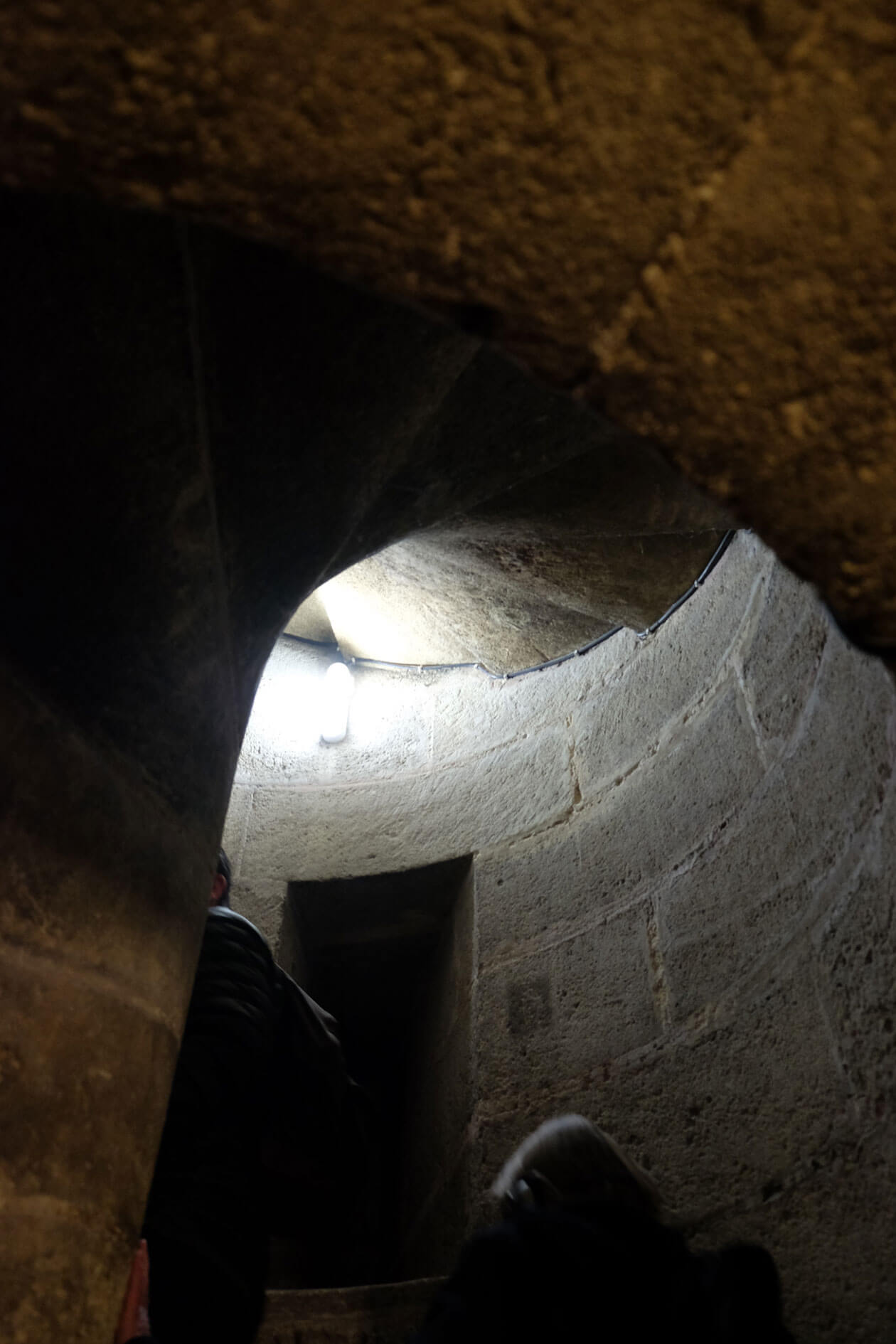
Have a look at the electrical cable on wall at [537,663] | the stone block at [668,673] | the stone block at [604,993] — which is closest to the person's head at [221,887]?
the stone block at [604,993]

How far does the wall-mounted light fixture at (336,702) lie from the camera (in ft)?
10.8

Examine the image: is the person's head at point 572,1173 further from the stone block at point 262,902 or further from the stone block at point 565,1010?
the stone block at point 262,902

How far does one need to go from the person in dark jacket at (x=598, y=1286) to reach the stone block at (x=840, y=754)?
0.79m

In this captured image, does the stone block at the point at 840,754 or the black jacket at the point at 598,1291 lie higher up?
the stone block at the point at 840,754

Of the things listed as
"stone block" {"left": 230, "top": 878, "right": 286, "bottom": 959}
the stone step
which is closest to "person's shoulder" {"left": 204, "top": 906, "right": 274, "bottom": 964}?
the stone step

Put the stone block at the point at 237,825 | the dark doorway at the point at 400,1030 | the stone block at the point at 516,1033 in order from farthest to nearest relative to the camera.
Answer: the stone block at the point at 237,825, the dark doorway at the point at 400,1030, the stone block at the point at 516,1033

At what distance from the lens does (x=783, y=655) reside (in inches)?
85.7

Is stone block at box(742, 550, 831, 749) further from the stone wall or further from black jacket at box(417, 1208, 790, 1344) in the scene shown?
black jacket at box(417, 1208, 790, 1344)

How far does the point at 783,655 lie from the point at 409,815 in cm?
130

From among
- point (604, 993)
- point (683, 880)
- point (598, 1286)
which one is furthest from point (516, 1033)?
point (598, 1286)

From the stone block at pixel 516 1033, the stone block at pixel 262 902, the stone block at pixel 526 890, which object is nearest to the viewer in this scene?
the stone block at pixel 516 1033

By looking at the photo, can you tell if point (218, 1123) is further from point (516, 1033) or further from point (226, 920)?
point (516, 1033)

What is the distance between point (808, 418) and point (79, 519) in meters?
0.91

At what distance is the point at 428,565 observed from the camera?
9.81ft
